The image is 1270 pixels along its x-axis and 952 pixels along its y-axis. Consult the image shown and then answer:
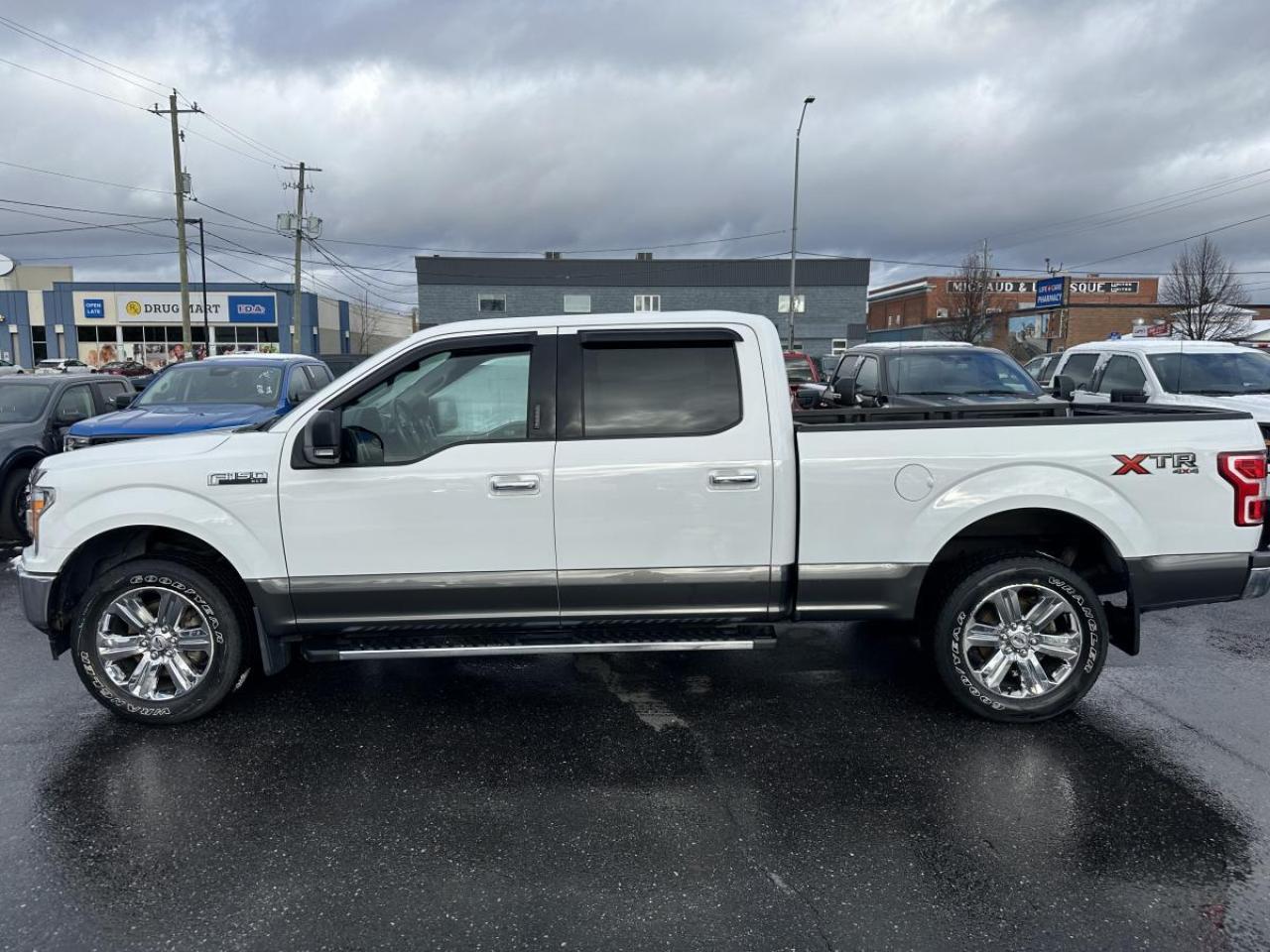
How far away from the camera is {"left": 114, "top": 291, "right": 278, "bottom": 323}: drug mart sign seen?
52344 millimetres

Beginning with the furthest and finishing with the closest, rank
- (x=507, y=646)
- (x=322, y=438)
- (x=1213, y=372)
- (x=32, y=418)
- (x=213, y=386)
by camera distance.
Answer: (x=1213, y=372)
(x=213, y=386)
(x=32, y=418)
(x=507, y=646)
(x=322, y=438)

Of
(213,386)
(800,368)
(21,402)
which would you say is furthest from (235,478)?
(800,368)

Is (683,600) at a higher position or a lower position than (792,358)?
lower

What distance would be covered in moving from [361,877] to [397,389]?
7.43ft

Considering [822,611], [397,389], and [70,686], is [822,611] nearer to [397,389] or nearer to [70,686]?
[397,389]

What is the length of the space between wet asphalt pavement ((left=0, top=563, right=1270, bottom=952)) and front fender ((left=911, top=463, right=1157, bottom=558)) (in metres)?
1.08

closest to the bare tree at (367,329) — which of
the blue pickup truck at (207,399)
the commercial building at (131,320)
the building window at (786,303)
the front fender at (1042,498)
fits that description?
the commercial building at (131,320)

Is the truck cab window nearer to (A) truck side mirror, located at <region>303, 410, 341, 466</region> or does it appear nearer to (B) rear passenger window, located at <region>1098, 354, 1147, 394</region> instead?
(A) truck side mirror, located at <region>303, 410, 341, 466</region>

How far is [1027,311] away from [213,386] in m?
59.4

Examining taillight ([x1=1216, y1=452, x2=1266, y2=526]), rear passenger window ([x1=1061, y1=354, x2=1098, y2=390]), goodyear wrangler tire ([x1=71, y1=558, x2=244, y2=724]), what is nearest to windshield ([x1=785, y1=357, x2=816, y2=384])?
rear passenger window ([x1=1061, y1=354, x2=1098, y2=390])

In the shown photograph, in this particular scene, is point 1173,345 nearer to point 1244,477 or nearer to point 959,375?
point 959,375

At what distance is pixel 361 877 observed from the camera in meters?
3.13

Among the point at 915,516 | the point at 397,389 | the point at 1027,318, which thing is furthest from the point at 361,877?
the point at 1027,318

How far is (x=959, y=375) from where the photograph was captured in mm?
10375
